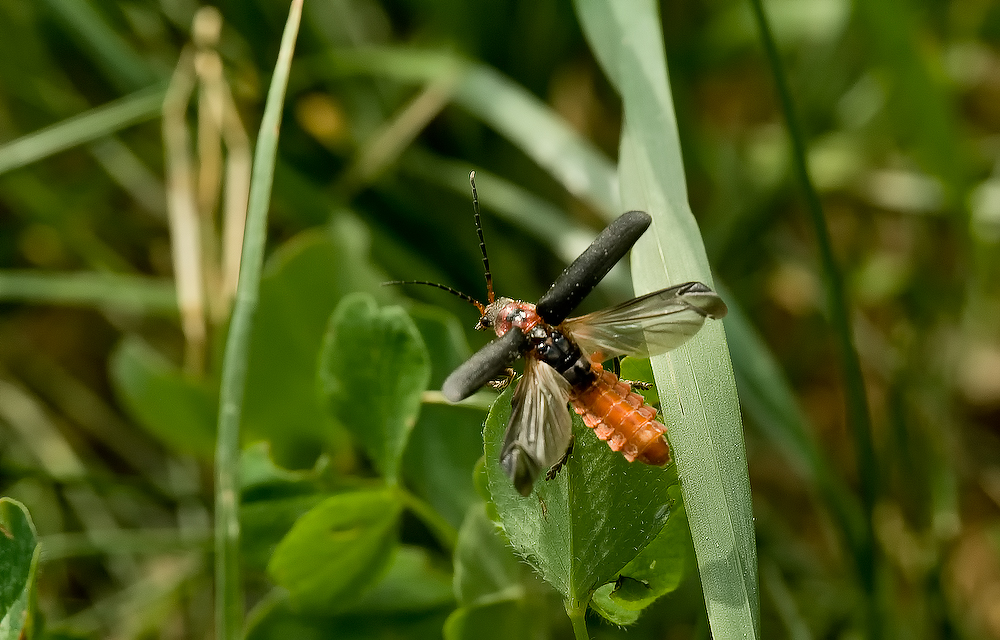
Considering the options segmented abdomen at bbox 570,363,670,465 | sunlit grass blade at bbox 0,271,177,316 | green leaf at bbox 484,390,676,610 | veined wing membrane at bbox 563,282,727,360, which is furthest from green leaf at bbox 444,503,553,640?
sunlit grass blade at bbox 0,271,177,316

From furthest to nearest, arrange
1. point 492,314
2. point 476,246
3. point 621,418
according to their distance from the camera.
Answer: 1. point 476,246
2. point 492,314
3. point 621,418

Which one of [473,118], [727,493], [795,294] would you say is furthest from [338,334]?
[795,294]

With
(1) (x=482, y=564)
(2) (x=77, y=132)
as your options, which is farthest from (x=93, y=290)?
(1) (x=482, y=564)

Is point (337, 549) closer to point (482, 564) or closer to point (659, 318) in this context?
point (482, 564)

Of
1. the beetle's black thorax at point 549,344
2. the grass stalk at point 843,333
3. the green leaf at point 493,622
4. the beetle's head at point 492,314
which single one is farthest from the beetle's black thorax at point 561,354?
the grass stalk at point 843,333

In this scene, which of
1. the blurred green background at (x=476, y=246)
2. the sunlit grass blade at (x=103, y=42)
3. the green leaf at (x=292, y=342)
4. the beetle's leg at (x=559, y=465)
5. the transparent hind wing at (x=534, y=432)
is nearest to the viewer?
the transparent hind wing at (x=534, y=432)

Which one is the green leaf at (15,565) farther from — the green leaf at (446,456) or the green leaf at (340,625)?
the green leaf at (446,456)
